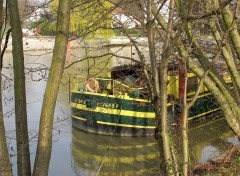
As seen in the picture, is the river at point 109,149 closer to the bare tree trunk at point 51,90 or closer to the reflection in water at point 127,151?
the reflection in water at point 127,151

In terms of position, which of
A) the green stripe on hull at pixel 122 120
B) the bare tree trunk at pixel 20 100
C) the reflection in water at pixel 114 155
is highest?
the bare tree trunk at pixel 20 100

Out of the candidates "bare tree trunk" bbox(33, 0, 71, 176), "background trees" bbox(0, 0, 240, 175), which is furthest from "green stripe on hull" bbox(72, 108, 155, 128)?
"bare tree trunk" bbox(33, 0, 71, 176)

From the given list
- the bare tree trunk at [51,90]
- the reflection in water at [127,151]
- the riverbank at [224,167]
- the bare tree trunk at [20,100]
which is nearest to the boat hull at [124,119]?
the reflection in water at [127,151]

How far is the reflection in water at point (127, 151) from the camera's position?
460 inches

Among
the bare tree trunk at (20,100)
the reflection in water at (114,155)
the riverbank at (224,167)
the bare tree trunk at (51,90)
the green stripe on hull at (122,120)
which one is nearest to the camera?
the bare tree trunk at (51,90)

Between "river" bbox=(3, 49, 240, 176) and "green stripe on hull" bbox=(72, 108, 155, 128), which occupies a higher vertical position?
"green stripe on hull" bbox=(72, 108, 155, 128)

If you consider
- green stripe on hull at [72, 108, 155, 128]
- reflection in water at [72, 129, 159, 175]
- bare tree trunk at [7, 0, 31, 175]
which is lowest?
reflection in water at [72, 129, 159, 175]

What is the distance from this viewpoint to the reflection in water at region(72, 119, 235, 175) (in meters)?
11.7

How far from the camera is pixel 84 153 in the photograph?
13188 mm

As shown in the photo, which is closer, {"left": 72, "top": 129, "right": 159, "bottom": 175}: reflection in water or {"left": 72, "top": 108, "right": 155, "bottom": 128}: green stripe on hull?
{"left": 72, "top": 129, "right": 159, "bottom": 175}: reflection in water

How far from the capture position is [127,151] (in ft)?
44.1

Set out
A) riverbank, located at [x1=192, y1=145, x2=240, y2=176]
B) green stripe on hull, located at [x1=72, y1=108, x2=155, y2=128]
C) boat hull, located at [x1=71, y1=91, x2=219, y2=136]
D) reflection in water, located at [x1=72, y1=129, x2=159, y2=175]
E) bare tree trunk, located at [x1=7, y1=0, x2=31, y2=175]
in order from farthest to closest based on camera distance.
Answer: green stripe on hull, located at [x1=72, y1=108, x2=155, y2=128] < boat hull, located at [x1=71, y1=91, x2=219, y2=136] < reflection in water, located at [x1=72, y1=129, x2=159, y2=175] < riverbank, located at [x1=192, y1=145, x2=240, y2=176] < bare tree trunk, located at [x1=7, y1=0, x2=31, y2=175]

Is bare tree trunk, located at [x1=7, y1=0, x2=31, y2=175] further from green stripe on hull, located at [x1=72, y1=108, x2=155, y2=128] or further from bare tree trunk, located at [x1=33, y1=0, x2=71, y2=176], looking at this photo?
green stripe on hull, located at [x1=72, y1=108, x2=155, y2=128]

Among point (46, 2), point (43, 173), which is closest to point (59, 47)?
point (43, 173)
